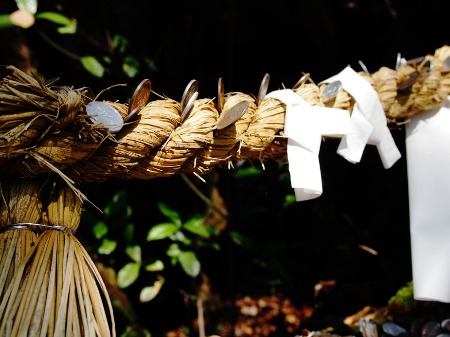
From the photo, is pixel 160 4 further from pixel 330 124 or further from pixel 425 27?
pixel 330 124

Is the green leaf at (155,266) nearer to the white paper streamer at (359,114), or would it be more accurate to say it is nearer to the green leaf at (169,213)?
the green leaf at (169,213)

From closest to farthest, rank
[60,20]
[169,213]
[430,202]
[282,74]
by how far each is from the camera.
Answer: [430,202] → [60,20] → [169,213] → [282,74]

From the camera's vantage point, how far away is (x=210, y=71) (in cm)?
159

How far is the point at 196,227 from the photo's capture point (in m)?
1.29

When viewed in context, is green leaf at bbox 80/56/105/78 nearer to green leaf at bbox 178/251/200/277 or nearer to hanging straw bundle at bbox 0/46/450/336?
green leaf at bbox 178/251/200/277

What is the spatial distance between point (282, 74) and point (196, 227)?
59 cm

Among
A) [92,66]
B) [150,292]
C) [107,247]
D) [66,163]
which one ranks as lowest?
[150,292]

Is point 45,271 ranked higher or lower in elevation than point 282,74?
lower

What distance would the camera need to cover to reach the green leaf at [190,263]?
1.22 metres

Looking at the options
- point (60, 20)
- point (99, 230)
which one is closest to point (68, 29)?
point (60, 20)

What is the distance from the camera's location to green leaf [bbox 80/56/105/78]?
1244 mm

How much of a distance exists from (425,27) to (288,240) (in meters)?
0.74

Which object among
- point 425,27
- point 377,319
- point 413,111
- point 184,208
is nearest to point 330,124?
point 413,111

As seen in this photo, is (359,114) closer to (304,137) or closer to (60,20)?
(304,137)
